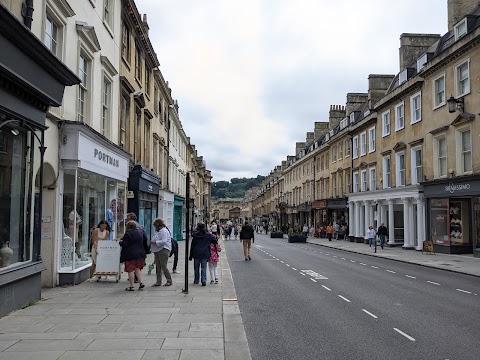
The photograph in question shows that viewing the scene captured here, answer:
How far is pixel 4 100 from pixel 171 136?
28674mm

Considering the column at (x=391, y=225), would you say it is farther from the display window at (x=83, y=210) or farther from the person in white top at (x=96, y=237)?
the person in white top at (x=96, y=237)

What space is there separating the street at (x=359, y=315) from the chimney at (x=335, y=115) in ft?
127

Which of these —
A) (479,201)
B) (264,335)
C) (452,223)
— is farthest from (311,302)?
(452,223)

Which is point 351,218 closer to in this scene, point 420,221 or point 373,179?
point 373,179

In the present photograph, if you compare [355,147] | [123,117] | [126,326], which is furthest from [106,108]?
[355,147]

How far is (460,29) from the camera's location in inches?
947

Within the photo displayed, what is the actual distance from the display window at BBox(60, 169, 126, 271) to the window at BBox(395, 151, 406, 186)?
67.4ft

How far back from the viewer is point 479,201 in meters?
21.8

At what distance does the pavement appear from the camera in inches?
235

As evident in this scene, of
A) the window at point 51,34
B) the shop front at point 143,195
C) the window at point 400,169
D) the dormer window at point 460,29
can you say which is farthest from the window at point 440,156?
the window at point 51,34

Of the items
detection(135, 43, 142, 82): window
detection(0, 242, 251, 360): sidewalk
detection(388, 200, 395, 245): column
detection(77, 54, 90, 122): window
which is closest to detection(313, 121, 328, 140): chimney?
detection(388, 200, 395, 245): column

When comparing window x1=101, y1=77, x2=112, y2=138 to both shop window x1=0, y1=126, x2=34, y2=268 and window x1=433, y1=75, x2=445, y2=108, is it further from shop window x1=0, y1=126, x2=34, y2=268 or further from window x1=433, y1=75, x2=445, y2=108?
window x1=433, y1=75, x2=445, y2=108

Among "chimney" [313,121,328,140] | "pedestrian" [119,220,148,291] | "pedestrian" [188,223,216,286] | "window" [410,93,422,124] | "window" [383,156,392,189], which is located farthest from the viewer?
"chimney" [313,121,328,140]

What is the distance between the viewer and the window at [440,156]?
81.4 ft
